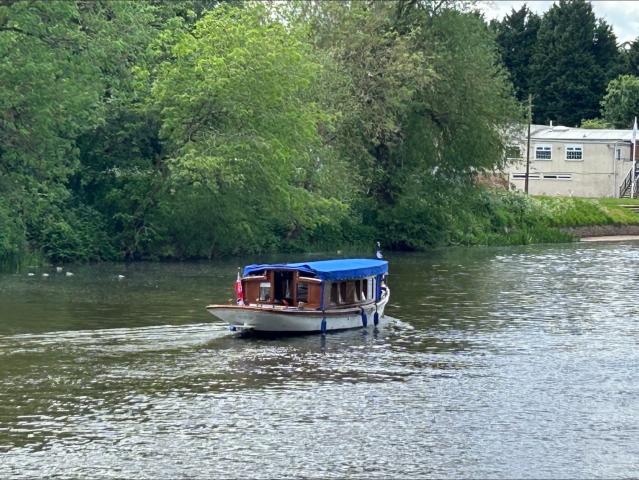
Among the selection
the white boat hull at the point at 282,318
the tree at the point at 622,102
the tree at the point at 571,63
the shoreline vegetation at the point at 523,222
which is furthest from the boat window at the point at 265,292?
the tree at the point at 571,63

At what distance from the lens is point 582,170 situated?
116500 millimetres

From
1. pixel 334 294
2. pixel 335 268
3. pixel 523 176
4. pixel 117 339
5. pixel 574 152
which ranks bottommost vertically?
pixel 117 339

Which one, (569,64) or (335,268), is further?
(569,64)

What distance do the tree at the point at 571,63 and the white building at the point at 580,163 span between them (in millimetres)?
22116

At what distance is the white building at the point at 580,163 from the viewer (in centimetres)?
11531

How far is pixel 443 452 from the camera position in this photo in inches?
1017

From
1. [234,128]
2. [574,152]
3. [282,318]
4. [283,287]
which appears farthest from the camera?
[574,152]

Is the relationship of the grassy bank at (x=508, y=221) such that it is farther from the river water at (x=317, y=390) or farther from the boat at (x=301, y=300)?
the boat at (x=301, y=300)

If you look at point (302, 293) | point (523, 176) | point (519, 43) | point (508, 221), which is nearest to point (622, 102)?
point (519, 43)

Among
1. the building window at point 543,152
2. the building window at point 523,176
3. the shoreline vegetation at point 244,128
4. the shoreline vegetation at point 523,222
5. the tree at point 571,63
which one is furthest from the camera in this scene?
the tree at point 571,63

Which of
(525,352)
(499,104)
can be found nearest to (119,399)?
(525,352)

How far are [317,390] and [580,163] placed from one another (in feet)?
293

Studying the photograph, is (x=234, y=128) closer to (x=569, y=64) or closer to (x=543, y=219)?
(x=543, y=219)

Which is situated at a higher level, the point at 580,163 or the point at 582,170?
the point at 580,163
